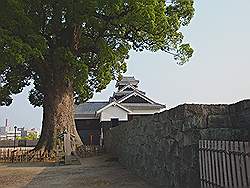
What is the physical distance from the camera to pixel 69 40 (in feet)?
53.3

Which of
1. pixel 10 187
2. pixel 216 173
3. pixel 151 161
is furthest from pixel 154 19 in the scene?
pixel 216 173

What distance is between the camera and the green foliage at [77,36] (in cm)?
1305

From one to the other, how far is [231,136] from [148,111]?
26012mm

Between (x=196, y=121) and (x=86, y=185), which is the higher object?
(x=196, y=121)

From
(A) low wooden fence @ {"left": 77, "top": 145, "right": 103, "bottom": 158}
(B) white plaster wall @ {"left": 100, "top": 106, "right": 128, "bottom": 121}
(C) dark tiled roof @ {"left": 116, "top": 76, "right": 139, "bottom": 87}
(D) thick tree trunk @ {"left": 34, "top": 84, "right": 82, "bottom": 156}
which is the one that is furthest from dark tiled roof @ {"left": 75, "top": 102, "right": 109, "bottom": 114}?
(A) low wooden fence @ {"left": 77, "top": 145, "right": 103, "bottom": 158}

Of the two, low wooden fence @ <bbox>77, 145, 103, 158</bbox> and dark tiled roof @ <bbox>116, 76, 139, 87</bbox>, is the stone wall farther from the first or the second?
dark tiled roof @ <bbox>116, 76, 139, 87</bbox>

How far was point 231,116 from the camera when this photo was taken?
14.4 ft

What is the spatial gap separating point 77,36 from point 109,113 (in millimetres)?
12805

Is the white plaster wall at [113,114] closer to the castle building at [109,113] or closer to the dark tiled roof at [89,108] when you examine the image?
the castle building at [109,113]

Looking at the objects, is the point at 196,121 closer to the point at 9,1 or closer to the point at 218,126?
the point at 218,126

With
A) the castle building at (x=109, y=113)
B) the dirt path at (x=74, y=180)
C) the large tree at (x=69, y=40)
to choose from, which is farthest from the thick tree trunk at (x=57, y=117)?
the castle building at (x=109, y=113)

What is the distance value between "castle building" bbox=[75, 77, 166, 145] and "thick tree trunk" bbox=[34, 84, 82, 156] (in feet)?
35.2

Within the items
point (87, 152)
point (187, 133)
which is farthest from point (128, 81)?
point (187, 133)

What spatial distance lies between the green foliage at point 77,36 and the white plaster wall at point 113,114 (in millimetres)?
8796
